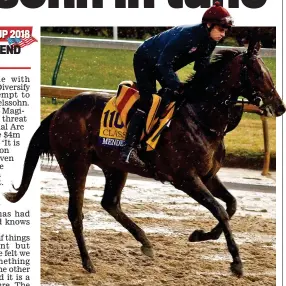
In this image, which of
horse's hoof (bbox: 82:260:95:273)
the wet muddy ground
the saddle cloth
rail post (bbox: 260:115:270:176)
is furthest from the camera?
rail post (bbox: 260:115:270:176)

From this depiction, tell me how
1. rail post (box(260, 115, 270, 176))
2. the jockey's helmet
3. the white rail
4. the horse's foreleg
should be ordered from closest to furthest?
the horse's foreleg → the jockey's helmet → the white rail → rail post (box(260, 115, 270, 176))

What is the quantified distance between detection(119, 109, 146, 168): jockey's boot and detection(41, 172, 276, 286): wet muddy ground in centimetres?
89

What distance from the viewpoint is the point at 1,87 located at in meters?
8.29

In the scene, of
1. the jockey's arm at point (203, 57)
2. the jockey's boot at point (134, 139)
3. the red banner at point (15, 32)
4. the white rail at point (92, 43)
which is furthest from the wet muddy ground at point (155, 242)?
the red banner at point (15, 32)

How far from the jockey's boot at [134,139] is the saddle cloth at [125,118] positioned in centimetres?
5

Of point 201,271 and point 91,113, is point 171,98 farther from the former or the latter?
point 201,271

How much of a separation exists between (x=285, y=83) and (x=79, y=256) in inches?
92.7

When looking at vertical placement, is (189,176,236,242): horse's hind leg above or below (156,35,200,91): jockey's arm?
below

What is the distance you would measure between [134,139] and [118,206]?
2.59 feet

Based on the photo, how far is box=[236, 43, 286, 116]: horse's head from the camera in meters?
Answer: 7.45

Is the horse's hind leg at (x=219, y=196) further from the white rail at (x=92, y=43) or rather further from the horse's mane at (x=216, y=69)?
the white rail at (x=92, y=43)

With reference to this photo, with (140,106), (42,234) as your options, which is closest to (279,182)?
(140,106)

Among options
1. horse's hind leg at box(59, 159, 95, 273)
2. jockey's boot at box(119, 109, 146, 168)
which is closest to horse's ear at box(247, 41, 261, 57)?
jockey's boot at box(119, 109, 146, 168)

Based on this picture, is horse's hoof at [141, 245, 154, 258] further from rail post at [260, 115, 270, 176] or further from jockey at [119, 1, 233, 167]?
rail post at [260, 115, 270, 176]
